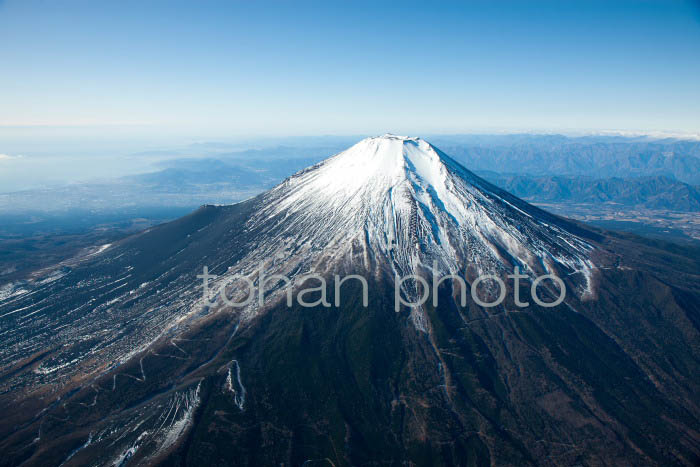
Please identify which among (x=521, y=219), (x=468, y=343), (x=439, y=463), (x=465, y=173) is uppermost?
(x=465, y=173)

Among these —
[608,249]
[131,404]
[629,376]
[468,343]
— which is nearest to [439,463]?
[468,343]

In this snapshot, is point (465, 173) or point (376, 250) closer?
point (376, 250)

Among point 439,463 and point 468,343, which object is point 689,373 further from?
point 439,463

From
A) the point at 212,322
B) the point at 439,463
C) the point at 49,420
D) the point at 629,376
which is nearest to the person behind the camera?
the point at 439,463

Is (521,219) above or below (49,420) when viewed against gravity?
above

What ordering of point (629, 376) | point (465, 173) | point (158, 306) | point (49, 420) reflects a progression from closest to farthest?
point (49, 420)
point (629, 376)
point (158, 306)
point (465, 173)

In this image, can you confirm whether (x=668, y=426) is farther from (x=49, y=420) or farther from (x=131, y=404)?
(x=49, y=420)
